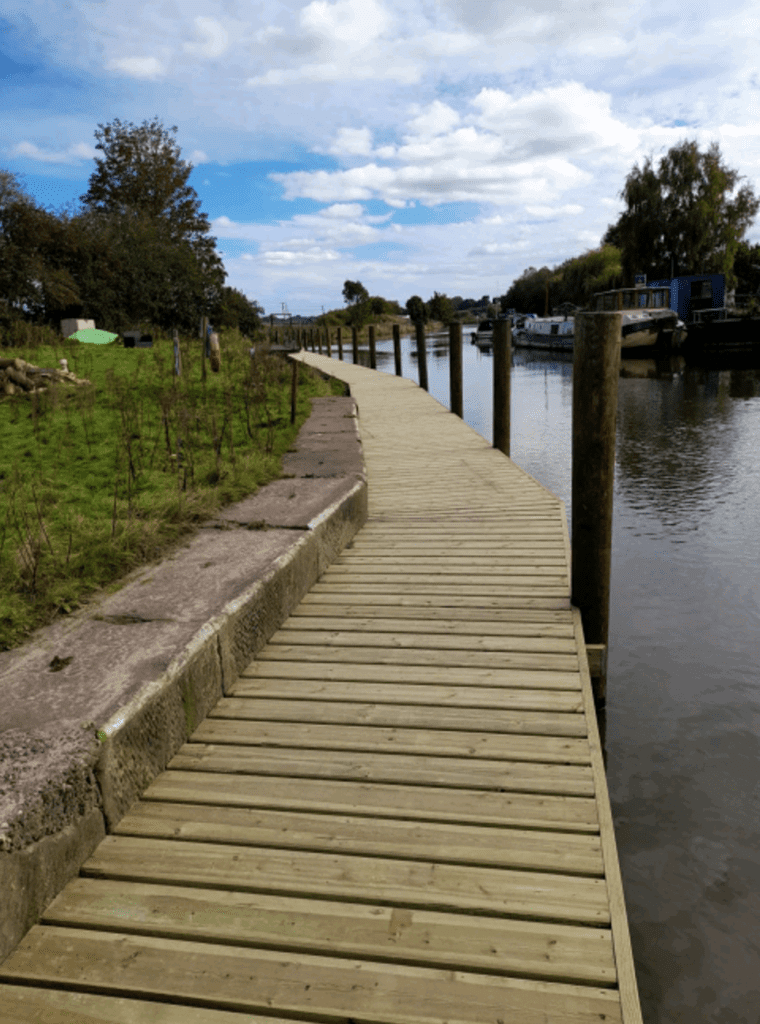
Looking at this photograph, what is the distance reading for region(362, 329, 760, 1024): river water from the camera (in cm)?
283

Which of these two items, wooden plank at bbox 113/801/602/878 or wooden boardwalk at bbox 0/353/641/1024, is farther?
wooden plank at bbox 113/801/602/878

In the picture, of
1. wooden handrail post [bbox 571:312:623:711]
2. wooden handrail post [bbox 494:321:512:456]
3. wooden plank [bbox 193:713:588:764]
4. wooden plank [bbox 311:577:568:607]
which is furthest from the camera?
wooden handrail post [bbox 494:321:512:456]

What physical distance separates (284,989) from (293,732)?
1161 millimetres

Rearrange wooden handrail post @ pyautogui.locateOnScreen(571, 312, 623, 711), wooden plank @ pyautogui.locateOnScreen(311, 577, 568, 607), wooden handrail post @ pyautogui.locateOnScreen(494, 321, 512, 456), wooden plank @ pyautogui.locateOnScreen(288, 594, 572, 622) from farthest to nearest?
wooden handrail post @ pyautogui.locateOnScreen(494, 321, 512, 456), wooden plank @ pyautogui.locateOnScreen(311, 577, 568, 607), wooden plank @ pyautogui.locateOnScreen(288, 594, 572, 622), wooden handrail post @ pyautogui.locateOnScreen(571, 312, 623, 711)

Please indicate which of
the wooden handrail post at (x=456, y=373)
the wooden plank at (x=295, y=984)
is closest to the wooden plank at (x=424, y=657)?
the wooden plank at (x=295, y=984)

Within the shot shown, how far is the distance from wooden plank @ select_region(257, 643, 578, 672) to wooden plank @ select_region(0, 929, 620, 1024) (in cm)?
167

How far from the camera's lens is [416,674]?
11.0 feet

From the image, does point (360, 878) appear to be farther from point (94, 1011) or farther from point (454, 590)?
point (454, 590)

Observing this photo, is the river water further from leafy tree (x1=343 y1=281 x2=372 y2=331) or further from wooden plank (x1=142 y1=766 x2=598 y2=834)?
leafy tree (x1=343 y1=281 x2=372 y2=331)

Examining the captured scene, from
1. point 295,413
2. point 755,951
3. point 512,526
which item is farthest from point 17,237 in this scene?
point 755,951

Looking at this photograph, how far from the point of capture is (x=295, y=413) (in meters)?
9.38

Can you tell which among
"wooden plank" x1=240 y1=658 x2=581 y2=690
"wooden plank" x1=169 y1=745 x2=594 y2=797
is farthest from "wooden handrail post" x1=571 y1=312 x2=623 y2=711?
"wooden plank" x1=169 y1=745 x2=594 y2=797

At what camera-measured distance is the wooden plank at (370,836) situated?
7.19ft

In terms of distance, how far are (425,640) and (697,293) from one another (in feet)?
124
